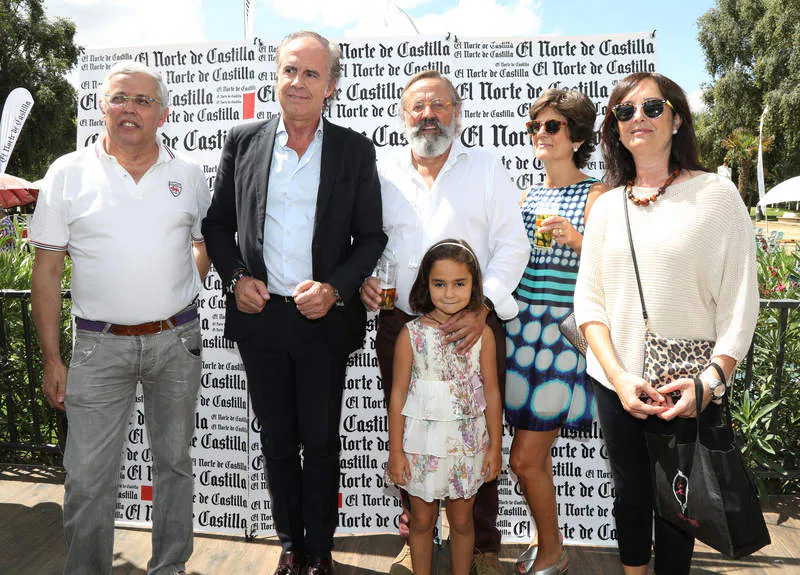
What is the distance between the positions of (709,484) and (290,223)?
193 centimetres

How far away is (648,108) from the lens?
2.21 meters

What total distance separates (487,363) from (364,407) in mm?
1184

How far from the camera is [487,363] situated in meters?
2.66

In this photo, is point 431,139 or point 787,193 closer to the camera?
point 431,139

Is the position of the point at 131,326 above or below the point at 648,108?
below

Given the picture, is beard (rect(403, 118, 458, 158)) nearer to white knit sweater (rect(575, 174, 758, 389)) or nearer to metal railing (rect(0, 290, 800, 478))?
white knit sweater (rect(575, 174, 758, 389))

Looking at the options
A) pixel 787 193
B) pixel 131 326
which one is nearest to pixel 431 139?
pixel 131 326

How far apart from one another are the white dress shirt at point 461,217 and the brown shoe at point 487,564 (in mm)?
1270

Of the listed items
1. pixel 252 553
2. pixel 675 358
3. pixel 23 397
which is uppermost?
pixel 675 358

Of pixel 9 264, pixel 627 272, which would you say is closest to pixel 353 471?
pixel 627 272

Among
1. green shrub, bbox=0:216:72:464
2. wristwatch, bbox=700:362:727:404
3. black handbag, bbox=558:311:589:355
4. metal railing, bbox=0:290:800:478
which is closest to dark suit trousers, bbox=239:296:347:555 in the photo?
black handbag, bbox=558:311:589:355

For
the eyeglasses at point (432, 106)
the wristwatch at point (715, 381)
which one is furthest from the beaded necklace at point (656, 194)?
the eyeglasses at point (432, 106)

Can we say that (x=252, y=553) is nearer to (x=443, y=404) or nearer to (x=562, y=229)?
(x=443, y=404)

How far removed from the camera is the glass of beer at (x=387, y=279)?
106 inches
